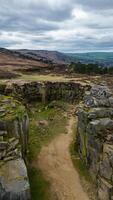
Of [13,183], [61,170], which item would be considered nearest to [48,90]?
[61,170]

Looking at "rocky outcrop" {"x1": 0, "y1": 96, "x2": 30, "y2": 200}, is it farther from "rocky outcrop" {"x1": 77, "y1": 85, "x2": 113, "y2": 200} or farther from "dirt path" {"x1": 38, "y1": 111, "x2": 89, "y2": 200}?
"rocky outcrop" {"x1": 77, "y1": 85, "x2": 113, "y2": 200}

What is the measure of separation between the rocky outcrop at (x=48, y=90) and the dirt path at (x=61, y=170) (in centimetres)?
2318

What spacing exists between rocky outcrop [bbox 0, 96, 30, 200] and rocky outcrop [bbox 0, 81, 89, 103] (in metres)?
29.3

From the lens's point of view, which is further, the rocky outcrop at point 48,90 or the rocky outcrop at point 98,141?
the rocky outcrop at point 48,90

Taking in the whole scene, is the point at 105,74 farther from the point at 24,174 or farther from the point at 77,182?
the point at 24,174

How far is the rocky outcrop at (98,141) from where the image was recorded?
1168 inches

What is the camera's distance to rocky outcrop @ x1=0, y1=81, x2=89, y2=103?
2746 inches

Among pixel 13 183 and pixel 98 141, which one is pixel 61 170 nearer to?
pixel 98 141

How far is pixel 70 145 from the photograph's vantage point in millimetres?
44594

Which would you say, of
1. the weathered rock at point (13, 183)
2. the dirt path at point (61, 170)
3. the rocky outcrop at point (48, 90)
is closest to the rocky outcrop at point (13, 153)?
the weathered rock at point (13, 183)

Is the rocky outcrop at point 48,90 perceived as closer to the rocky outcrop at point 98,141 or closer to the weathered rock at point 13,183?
the rocky outcrop at point 98,141

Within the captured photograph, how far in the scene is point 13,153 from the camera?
1187 inches

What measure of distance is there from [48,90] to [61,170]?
118 feet

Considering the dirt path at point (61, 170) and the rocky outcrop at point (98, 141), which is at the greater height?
the rocky outcrop at point (98, 141)
